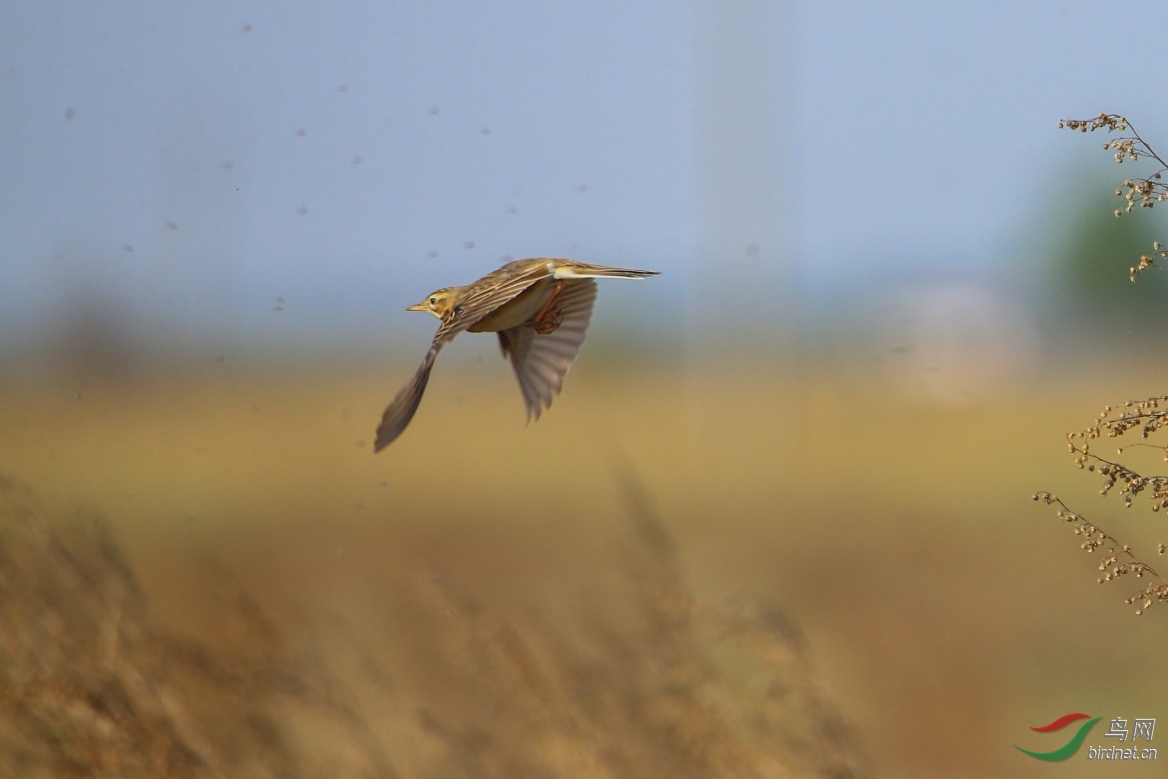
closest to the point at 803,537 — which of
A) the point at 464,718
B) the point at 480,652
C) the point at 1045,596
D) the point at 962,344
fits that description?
the point at 1045,596

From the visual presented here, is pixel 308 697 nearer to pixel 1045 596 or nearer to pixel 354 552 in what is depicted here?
pixel 1045 596

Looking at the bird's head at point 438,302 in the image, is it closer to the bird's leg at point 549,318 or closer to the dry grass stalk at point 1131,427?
the bird's leg at point 549,318

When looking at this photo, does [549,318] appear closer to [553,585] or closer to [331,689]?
[331,689]

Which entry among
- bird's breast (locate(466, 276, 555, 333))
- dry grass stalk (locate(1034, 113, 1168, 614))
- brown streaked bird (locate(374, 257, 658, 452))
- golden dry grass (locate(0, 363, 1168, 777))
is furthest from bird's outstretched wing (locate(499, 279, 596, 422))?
dry grass stalk (locate(1034, 113, 1168, 614))

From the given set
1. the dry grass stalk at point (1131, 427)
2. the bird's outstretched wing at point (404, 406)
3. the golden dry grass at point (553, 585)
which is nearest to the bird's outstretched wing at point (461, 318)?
the bird's outstretched wing at point (404, 406)

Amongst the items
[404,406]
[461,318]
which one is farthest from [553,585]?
[404,406]

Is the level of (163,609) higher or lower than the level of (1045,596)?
higher
